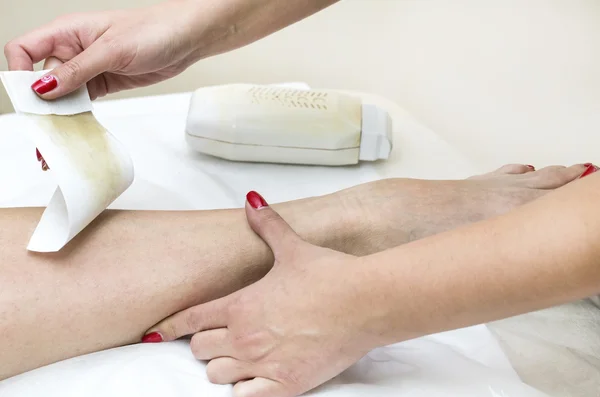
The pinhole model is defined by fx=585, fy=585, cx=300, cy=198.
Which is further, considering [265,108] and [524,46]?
[524,46]

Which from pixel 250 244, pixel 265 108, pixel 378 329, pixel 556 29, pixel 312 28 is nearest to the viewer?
pixel 378 329

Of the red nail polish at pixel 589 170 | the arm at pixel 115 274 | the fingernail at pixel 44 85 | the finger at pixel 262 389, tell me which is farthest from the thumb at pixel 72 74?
the red nail polish at pixel 589 170

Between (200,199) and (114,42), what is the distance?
278 millimetres

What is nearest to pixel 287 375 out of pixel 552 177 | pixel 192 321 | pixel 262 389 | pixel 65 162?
pixel 262 389

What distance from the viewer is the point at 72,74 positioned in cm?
67

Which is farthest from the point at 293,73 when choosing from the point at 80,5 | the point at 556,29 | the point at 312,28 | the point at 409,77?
the point at 556,29

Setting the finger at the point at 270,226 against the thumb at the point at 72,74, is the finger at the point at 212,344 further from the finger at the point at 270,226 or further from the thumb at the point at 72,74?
the thumb at the point at 72,74

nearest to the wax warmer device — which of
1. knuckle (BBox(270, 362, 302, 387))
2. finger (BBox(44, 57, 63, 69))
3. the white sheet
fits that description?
the white sheet

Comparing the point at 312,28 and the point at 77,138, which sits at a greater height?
the point at 77,138

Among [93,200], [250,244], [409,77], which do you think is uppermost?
[93,200]

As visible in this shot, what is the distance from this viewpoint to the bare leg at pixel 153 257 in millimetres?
621

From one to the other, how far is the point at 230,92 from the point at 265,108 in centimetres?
8

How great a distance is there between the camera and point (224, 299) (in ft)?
2.16

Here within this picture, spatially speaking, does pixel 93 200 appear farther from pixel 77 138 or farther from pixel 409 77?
pixel 409 77
